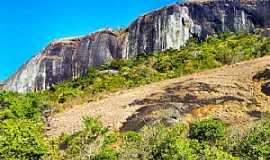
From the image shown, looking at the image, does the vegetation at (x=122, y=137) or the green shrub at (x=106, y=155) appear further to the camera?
the green shrub at (x=106, y=155)

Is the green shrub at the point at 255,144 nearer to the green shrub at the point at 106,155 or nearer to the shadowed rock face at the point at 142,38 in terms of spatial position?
the green shrub at the point at 106,155

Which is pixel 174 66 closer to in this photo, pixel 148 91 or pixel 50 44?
pixel 148 91

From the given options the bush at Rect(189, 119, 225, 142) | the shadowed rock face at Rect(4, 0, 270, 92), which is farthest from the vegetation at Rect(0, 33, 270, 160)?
the shadowed rock face at Rect(4, 0, 270, 92)

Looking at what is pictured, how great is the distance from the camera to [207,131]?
105ft

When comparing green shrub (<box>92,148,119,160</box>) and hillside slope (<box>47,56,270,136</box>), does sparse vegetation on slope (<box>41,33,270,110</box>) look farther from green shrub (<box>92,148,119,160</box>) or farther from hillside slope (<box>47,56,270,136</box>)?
green shrub (<box>92,148,119,160</box>)

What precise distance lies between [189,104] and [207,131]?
25.9 feet

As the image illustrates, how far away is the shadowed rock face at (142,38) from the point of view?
3071 inches

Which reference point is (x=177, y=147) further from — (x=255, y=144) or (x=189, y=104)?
(x=189, y=104)

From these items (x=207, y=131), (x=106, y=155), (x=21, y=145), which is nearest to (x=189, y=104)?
(x=207, y=131)

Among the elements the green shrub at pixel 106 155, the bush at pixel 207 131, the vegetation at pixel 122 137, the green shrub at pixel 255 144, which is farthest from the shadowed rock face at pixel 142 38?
the green shrub at pixel 106 155

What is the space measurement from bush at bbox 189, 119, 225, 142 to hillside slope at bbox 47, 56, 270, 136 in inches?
186

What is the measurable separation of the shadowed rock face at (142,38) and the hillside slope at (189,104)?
108 feet

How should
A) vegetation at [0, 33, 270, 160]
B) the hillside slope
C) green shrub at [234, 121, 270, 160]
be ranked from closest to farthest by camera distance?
green shrub at [234, 121, 270, 160], vegetation at [0, 33, 270, 160], the hillside slope

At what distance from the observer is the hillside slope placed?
3853 cm
